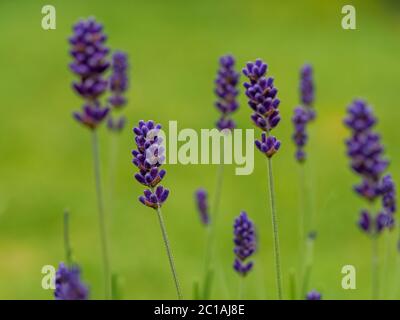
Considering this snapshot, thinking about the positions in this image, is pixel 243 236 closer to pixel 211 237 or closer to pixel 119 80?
pixel 211 237

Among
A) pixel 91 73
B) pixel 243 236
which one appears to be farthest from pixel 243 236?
pixel 91 73

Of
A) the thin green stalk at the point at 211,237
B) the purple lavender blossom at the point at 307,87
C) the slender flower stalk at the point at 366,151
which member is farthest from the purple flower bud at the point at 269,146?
the purple lavender blossom at the point at 307,87

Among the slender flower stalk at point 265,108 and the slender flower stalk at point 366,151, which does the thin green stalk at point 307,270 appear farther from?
the slender flower stalk at point 366,151

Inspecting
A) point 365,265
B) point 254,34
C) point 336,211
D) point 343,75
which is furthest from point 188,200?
point 254,34
